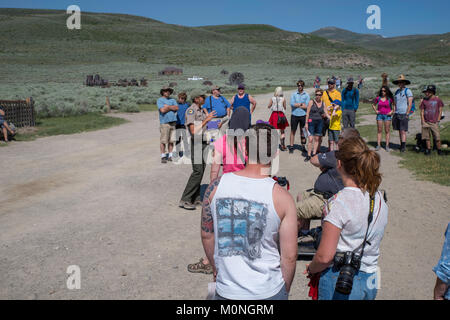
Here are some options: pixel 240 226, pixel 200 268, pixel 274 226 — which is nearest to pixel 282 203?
pixel 274 226

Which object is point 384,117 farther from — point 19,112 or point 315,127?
point 19,112

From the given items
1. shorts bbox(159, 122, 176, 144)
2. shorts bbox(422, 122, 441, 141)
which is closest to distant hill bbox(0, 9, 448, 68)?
shorts bbox(159, 122, 176, 144)

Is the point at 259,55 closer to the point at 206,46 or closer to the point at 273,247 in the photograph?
the point at 206,46

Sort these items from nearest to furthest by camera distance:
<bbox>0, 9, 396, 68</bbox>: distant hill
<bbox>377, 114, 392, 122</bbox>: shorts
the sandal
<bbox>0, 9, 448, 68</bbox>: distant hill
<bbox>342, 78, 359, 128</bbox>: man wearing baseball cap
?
the sandal, <bbox>342, 78, 359, 128</bbox>: man wearing baseball cap, <bbox>377, 114, 392, 122</bbox>: shorts, <bbox>0, 9, 448, 68</bbox>: distant hill, <bbox>0, 9, 396, 68</bbox>: distant hill

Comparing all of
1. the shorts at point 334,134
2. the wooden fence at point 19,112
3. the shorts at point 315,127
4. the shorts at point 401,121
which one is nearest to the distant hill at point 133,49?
the wooden fence at point 19,112

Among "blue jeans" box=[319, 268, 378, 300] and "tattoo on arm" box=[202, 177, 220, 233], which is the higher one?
"tattoo on arm" box=[202, 177, 220, 233]

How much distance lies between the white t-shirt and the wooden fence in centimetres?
1447

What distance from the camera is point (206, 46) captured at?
13038 cm

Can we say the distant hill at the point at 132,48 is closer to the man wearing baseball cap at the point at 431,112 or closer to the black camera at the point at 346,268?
the man wearing baseball cap at the point at 431,112

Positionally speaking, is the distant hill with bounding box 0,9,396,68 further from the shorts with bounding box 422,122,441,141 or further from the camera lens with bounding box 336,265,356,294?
the camera lens with bounding box 336,265,356,294

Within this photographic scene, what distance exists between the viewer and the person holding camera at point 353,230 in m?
2.46

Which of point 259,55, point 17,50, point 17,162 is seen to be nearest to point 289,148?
point 17,162

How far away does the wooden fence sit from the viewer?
555 inches

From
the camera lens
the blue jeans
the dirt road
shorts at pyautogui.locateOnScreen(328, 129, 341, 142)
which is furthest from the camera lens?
shorts at pyautogui.locateOnScreen(328, 129, 341, 142)
